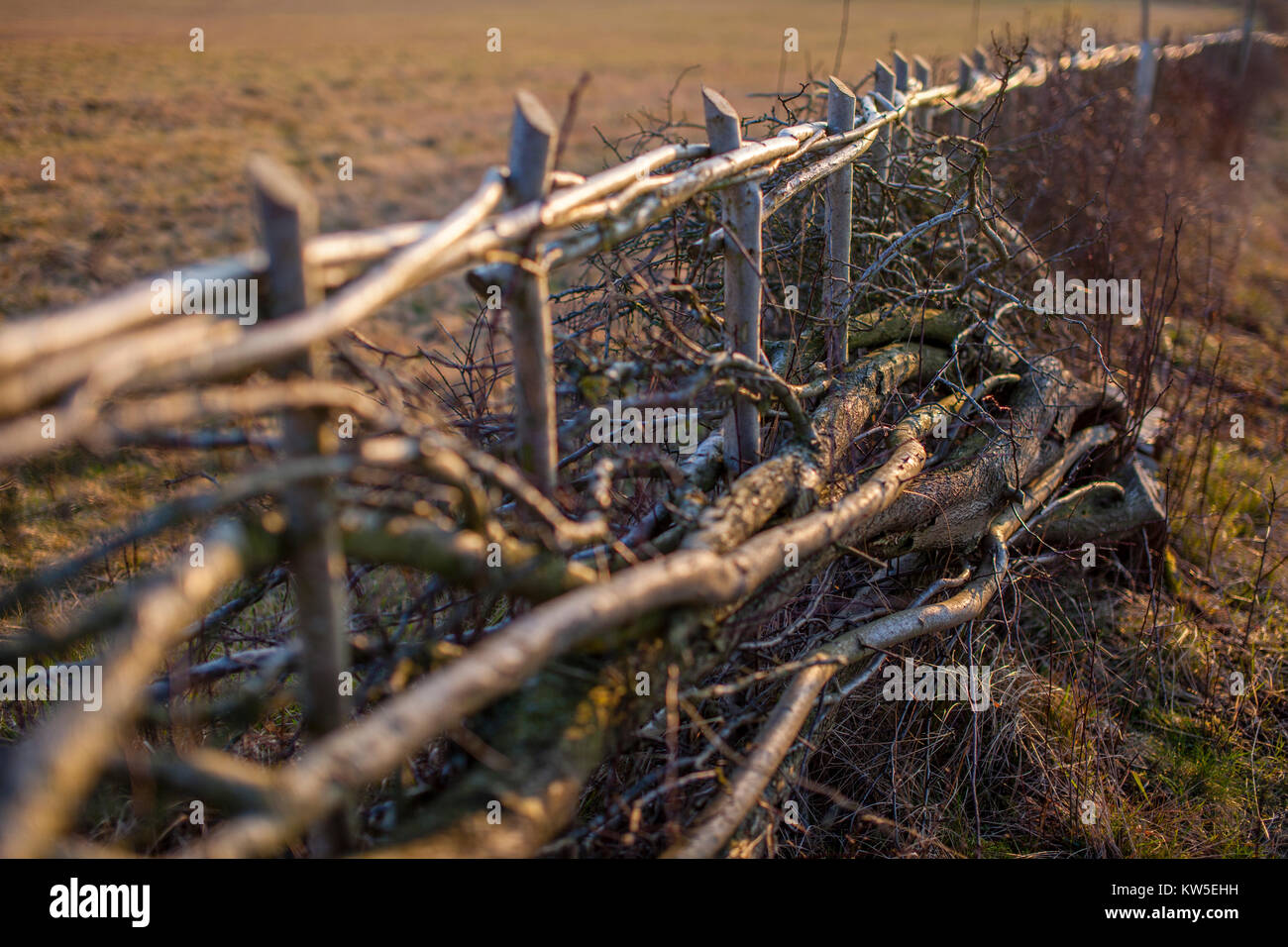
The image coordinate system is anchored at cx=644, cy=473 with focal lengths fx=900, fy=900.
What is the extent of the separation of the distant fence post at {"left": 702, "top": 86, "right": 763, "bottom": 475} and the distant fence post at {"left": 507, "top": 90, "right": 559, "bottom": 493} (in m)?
0.84

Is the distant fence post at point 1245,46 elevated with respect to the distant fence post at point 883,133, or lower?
elevated

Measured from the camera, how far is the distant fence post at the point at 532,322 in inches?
78.4

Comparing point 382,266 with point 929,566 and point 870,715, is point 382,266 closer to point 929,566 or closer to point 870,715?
point 870,715

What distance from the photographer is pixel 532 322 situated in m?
2.04

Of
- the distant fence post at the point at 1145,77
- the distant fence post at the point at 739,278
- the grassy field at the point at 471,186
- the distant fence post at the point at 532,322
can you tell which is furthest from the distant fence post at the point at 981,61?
the distant fence post at the point at 532,322

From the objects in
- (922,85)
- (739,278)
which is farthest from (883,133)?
(739,278)

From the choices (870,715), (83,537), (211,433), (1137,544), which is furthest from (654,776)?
(83,537)

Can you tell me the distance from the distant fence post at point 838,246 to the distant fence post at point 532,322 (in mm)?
1830

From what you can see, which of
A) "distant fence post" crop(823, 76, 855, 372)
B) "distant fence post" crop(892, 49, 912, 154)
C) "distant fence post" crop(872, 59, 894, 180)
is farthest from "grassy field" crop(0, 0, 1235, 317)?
"distant fence post" crop(892, 49, 912, 154)

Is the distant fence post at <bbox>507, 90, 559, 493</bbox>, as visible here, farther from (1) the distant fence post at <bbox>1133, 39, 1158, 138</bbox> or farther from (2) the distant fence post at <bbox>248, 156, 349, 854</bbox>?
(1) the distant fence post at <bbox>1133, 39, 1158, 138</bbox>

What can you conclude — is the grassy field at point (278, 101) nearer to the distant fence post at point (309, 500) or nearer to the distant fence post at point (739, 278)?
the distant fence post at point (739, 278)

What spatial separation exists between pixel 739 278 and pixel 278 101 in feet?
51.1

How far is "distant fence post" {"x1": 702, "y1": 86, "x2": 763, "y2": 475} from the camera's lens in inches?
108
